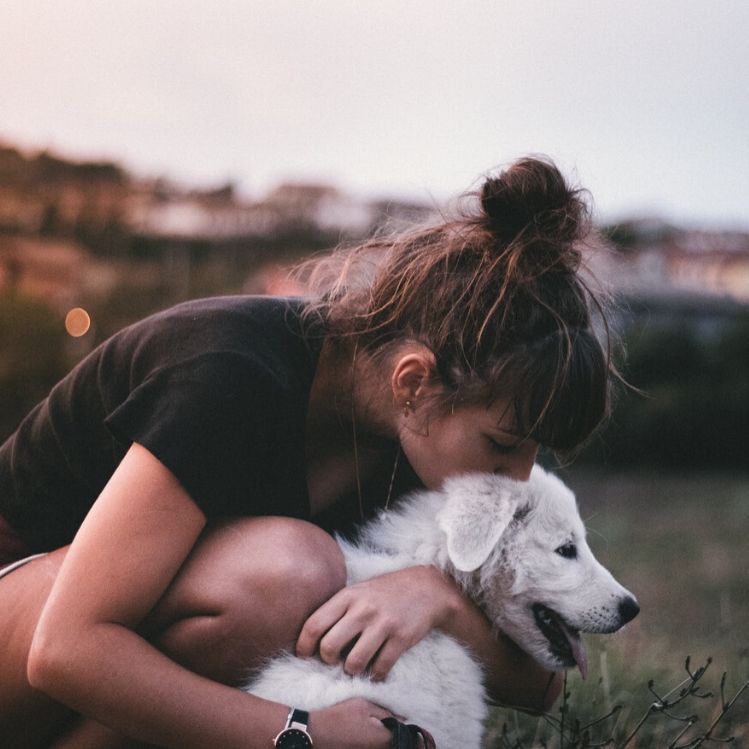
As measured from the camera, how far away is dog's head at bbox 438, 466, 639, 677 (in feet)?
8.01

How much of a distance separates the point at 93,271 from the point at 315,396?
7.54 meters

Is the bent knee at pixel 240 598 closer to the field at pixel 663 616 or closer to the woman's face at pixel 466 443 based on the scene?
the woman's face at pixel 466 443

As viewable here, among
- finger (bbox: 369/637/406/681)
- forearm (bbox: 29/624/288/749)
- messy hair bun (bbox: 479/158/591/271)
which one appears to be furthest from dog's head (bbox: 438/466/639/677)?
forearm (bbox: 29/624/288/749)

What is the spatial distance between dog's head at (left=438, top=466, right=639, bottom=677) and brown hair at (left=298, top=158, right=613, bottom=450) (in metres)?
0.20

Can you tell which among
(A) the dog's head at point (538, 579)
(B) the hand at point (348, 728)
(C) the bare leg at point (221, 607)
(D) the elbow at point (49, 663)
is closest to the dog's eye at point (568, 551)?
(A) the dog's head at point (538, 579)

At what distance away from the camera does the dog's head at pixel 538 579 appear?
2441 millimetres

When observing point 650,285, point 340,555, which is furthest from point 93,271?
point 340,555

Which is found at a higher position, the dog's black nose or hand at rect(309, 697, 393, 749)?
the dog's black nose

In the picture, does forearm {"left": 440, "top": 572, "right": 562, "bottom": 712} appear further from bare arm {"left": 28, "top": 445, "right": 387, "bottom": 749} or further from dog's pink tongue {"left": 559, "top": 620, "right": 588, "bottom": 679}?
bare arm {"left": 28, "top": 445, "right": 387, "bottom": 749}

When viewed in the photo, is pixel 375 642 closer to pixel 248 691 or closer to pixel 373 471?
pixel 248 691

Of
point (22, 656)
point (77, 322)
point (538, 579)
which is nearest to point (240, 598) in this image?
point (22, 656)

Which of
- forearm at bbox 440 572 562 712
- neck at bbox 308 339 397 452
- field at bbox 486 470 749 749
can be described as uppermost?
neck at bbox 308 339 397 452

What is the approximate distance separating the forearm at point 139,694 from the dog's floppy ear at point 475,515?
61 cm

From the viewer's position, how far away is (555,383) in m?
2.29
